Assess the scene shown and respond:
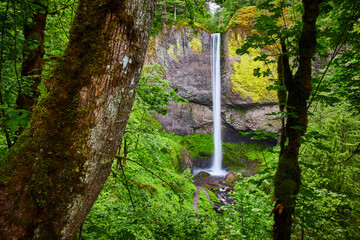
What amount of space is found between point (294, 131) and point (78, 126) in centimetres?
205

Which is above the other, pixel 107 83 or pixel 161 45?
pixel 161 45

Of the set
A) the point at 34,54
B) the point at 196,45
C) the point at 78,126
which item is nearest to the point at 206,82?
the point at 196,45

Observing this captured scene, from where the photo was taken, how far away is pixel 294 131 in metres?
1.94

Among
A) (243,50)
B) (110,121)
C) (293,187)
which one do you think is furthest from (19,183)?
(243,50)

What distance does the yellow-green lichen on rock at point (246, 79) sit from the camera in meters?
19.2

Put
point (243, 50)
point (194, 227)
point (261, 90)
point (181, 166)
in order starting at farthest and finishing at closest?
point (261, 90)
point (181, 166)
point (194, 227)
point (243, 50)

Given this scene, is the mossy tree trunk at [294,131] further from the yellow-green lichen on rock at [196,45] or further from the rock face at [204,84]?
the yellow-green lichen on rock at [196,45]

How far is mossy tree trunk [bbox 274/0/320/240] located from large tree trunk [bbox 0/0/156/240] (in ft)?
5.39

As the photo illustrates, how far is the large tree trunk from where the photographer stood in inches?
37.6

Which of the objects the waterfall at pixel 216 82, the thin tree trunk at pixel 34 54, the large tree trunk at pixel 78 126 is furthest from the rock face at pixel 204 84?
the large tree trunk at pixel 78 126

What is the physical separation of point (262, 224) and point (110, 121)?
4367mm

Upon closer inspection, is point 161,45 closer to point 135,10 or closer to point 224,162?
point 224,162

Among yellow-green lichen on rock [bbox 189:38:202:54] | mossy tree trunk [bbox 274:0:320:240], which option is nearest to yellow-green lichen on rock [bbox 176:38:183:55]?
yellow-green lichen on rock [bbox 189:38:202:54]

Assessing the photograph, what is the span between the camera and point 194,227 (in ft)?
10.1
